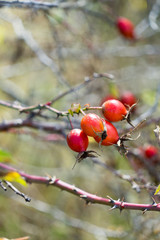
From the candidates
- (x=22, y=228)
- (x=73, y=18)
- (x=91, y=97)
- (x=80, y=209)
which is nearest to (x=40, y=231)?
(x=22, y=228)

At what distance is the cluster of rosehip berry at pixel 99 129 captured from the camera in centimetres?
126

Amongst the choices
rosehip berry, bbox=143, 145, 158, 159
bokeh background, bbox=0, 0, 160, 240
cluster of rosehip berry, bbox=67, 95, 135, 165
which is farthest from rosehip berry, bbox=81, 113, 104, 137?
rosehip berry, bbox=143, 145, 158, 159

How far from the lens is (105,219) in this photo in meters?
3.58

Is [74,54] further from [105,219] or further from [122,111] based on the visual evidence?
[122,111]

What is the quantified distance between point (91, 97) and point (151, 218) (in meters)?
2.02

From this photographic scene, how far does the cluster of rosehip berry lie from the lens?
1.26 meters

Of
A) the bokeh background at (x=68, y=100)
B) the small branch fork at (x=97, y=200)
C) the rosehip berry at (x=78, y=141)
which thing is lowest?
the bokeh background at (x=68, y=100)

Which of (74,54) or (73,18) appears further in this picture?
(73,18)

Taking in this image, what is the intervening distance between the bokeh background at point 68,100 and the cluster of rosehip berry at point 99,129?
43.4 inches

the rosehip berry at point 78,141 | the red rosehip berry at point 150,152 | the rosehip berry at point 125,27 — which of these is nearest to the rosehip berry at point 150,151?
the red rosehip berry at point 150,152

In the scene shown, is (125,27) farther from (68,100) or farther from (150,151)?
(150,151)

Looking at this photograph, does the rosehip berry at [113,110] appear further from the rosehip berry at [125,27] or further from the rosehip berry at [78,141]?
the rosehip berry at [125,27]

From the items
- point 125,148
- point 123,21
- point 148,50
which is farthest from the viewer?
point 148,50

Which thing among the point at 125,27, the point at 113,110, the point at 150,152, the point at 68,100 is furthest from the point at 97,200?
the point at 125,27
